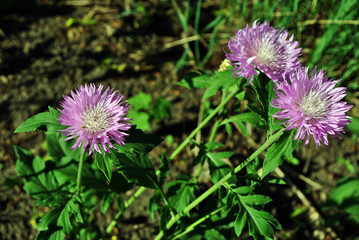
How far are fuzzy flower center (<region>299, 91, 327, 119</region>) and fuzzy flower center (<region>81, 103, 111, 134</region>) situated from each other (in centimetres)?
102

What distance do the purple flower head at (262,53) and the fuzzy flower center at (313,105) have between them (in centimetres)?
17

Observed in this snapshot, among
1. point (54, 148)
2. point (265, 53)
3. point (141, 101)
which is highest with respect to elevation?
point (141, 101)

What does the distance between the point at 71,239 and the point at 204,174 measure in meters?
1.58

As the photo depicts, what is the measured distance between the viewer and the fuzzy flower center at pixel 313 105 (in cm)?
164

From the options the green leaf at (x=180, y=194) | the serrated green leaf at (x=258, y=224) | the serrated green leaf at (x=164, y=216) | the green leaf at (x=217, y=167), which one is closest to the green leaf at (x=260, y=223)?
the serrated green leaf at (x=258, y=224)

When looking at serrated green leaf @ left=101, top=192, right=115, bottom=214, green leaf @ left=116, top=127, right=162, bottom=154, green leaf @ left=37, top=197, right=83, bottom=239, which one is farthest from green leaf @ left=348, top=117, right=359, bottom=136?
green leaf @ left=37, top=197, right=83, bottom=239

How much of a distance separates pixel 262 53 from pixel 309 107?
1.39ft

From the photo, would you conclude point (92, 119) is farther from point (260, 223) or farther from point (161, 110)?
point (161, 110)

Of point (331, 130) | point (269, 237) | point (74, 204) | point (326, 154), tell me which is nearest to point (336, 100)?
point (331, 130)

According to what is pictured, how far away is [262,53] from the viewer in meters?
1.84

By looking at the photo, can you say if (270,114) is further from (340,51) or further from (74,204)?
(340,51)

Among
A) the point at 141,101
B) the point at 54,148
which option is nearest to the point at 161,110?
the point at 141,101

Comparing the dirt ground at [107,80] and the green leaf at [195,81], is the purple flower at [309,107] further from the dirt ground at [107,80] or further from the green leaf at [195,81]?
the dirt ground at [107,80]

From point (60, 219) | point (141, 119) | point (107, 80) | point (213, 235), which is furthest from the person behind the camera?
point (107, 80)
